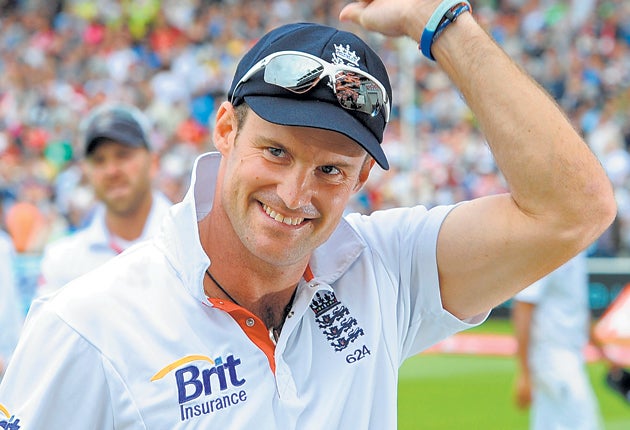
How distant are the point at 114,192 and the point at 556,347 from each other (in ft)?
10.6

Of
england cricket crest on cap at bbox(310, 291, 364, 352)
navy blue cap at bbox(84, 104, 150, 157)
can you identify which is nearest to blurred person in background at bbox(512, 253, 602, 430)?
navy blue cap at bbox(84, 104, 150, 157)

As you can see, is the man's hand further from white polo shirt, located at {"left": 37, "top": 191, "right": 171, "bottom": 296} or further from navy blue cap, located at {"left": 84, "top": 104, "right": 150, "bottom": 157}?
navy blue cap, located at {"left": 84, "top": 104, "right": 150, "bottom": 157}

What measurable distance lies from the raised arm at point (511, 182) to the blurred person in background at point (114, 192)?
284cm

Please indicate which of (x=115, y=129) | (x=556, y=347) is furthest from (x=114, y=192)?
(x=556, y=347)

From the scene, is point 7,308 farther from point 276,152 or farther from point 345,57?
point 345,57

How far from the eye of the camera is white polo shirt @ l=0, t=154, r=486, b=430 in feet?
7.51

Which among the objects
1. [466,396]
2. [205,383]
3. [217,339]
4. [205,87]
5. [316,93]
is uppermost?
[205,87]

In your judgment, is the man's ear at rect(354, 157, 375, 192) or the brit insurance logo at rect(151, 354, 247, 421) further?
the man's ear at rect(354, 157, 375, 192)

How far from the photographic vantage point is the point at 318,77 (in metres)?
2.38

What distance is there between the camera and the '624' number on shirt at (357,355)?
259 centimetres

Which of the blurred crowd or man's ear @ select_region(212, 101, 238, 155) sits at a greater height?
the blurred crowd

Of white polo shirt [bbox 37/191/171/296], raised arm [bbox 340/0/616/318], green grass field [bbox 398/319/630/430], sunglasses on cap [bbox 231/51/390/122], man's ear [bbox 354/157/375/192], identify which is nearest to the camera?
sunglasses on cap [bbox 231/51/390/122]

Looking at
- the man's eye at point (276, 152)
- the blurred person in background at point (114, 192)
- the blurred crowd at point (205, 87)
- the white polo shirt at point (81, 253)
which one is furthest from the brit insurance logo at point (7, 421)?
the blurred crowd at point (205, 87)

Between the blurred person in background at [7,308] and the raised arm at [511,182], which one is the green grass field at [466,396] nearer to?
the blurred person in background at [7,308]
